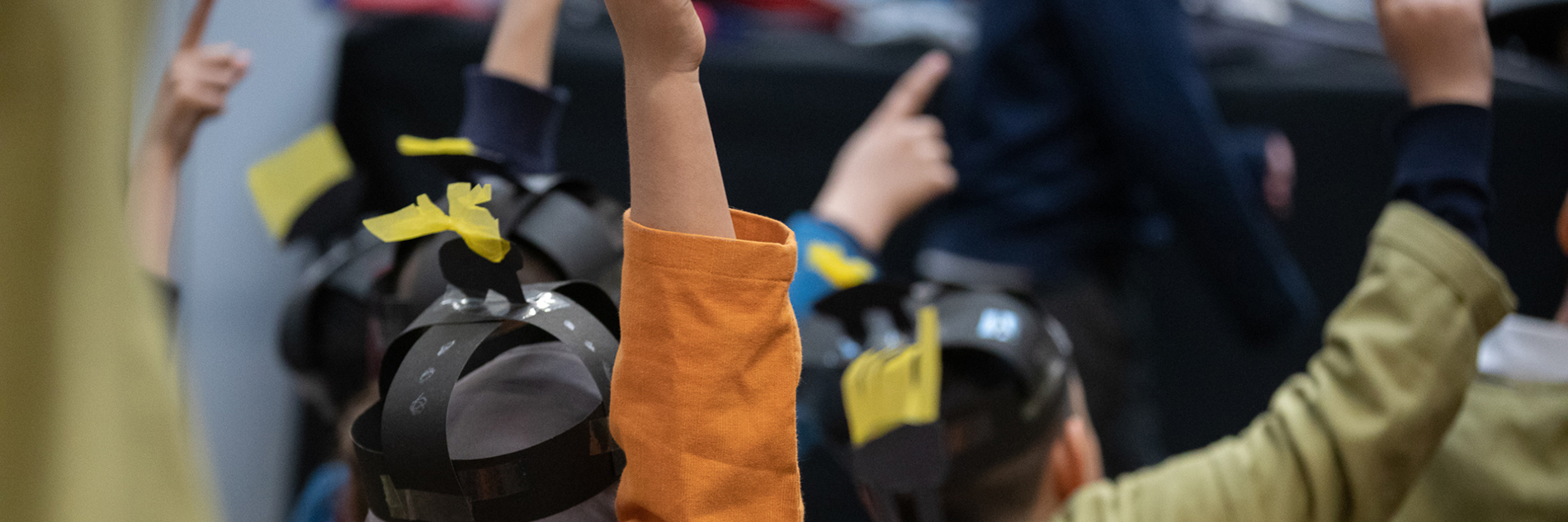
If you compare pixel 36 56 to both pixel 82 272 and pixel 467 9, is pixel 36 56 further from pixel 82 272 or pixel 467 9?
pixel 467 9

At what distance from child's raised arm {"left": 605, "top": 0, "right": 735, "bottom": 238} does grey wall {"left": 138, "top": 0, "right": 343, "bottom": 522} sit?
3.55 feet

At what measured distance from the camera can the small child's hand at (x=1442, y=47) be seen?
0.63 metres

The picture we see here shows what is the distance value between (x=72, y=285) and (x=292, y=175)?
0.62 m

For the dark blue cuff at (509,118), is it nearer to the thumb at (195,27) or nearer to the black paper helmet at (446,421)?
the thumb at (195,27)

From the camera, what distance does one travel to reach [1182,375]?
145cm

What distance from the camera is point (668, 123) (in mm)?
377

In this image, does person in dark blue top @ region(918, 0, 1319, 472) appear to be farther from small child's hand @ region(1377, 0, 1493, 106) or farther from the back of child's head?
the back of child's head

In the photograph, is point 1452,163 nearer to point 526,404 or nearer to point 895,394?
point 895,394

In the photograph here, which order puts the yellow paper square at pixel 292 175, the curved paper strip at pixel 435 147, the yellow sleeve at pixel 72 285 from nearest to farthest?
the yellow sleeve at pixel 72 285
the curved paper strip at pixel 435 147
the yellow paper square at pixel 292 175

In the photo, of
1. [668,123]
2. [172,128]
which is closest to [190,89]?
[172,128]

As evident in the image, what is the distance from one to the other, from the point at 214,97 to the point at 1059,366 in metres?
0.65

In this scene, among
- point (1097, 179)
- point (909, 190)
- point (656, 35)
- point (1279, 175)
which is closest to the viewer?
point (656, 35)

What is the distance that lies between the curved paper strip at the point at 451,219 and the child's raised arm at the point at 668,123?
8 centimetres

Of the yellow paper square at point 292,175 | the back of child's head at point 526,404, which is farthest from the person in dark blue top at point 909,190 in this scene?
the yellow paper square at point 292,175
